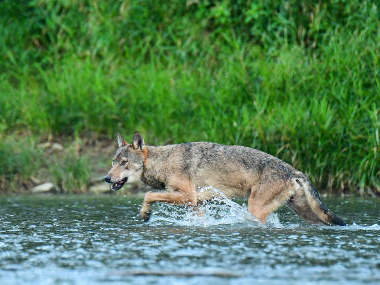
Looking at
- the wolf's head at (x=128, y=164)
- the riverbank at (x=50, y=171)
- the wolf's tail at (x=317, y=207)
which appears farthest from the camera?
the riverbank at (x=50, y=171)

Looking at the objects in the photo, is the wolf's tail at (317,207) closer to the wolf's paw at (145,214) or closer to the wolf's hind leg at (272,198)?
the wolf's hind leg at (272,198)

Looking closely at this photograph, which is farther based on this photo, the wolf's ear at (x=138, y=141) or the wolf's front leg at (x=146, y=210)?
the wolf's ear at (x=138, y=141)

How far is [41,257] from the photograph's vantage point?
22.0 feet

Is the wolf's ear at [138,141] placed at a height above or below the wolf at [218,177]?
above

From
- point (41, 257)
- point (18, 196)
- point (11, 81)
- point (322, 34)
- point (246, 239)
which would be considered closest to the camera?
point (41, 257)

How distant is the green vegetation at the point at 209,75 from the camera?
11.4 metres

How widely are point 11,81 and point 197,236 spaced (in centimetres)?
844

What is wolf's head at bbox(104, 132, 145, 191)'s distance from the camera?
9.21 metres

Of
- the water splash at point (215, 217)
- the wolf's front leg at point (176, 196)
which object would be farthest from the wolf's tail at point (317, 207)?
the wolf's front leg at point (176, 196)

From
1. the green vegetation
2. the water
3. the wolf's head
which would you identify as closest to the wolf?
the wolf's head

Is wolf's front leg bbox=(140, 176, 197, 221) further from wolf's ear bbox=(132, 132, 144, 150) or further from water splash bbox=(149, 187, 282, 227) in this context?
wolf's ear bbox=(132, 132, 144, 150)

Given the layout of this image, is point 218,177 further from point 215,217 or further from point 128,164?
point 128,164

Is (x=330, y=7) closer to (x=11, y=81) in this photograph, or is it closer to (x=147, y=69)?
(x=147, y=69)

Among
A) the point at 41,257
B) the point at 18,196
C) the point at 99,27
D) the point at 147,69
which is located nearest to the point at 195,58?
the point at 147,69
